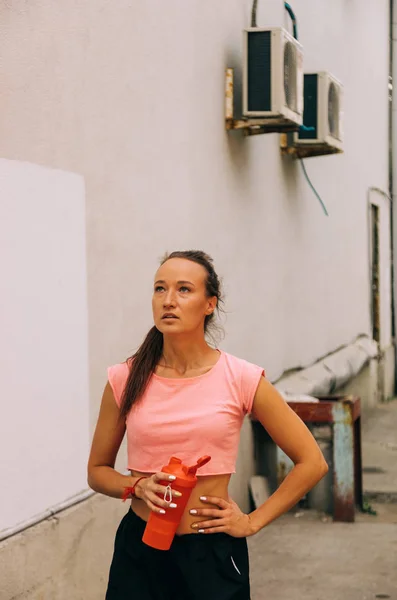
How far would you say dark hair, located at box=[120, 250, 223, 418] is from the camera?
9.39 feet

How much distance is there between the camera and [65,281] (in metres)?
4.46

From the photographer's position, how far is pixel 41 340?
4223 mm

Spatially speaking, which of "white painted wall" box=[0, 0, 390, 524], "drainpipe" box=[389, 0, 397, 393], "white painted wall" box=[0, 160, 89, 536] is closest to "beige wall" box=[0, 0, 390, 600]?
"white painted wall" box=[0, 0, 390, 524]

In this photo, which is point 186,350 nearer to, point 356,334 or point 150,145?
point 150,145

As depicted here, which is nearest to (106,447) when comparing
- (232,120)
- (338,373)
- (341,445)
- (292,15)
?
(341,445)

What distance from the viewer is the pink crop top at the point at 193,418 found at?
9.17ft

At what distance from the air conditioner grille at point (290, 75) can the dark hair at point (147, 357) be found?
4492 millimetres

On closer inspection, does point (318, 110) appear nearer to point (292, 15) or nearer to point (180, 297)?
point (292, 15)

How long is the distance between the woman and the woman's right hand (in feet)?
0.26

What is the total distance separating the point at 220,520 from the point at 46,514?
168cm

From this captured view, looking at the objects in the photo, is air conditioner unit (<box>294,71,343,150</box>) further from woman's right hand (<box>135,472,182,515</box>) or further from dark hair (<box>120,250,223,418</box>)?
woman's right hand (<box>135,472,182,515</box>)

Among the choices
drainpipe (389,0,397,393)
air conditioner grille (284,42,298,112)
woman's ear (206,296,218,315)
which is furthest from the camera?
drainpipe (389,0,397,393)

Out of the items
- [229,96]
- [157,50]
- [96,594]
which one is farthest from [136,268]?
[229,96]

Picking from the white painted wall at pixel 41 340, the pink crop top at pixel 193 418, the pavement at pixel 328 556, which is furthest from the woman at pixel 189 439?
the pavement at pixel 328 556
